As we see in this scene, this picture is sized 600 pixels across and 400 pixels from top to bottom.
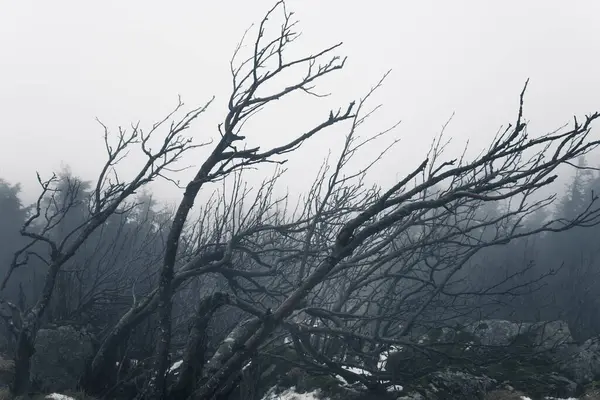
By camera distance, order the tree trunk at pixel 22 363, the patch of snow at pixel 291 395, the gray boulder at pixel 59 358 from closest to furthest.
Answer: the tree trunk at pixel 22 363 < the gray boulder at pixel 59 358 < the patch of snow at pixel 291 395

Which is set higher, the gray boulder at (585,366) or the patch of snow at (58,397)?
the gray boulder at (585,366)

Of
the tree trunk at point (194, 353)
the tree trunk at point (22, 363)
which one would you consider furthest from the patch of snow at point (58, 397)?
the tree trunk at point (194, 353)

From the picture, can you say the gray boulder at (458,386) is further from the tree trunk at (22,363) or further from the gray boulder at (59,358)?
the tree trunk at (22,363)

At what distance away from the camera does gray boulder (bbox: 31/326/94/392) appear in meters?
7.40

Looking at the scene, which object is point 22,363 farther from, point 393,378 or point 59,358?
point 393,378

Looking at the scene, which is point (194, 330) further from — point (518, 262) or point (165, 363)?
point (518, 262)

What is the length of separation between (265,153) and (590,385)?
10059 mm

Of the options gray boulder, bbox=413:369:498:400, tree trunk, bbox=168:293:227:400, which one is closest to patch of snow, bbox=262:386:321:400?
gray boulder, bbox=413:369:498:400

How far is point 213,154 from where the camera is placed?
492 cm

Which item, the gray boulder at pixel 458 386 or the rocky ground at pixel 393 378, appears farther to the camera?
the gray boulder at pixel 458 386

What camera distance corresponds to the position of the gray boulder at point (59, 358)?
740 centimetres

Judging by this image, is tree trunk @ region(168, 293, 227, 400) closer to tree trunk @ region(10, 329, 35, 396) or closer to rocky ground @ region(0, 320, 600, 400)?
rocky ground @ region(0, 320, 600, 400)

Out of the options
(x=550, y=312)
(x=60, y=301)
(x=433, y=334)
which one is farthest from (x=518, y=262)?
(x=60, y=301)

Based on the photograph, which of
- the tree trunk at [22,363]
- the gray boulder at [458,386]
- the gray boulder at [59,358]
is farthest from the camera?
the gray boulder at [59,358]
